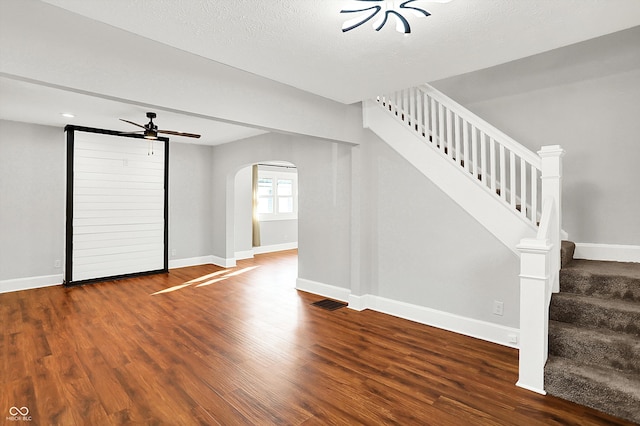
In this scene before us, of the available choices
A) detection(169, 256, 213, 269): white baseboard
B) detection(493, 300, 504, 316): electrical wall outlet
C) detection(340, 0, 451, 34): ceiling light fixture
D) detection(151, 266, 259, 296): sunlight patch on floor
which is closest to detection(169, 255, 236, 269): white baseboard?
detection(169, 256, 213, 269): white baseboard

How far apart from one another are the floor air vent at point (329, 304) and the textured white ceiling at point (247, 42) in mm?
2536

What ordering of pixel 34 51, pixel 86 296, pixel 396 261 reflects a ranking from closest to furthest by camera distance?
pixel 34 51 → pixel 396 261 → pixel 86 296

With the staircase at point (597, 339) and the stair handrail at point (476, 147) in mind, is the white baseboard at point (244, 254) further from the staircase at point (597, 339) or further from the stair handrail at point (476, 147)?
the staircase at point (597, 339)

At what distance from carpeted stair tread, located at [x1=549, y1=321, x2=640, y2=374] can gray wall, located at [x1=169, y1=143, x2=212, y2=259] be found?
6.49 meters

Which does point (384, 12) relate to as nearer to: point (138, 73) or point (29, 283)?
point (138, 73)

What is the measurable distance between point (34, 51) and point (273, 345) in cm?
294

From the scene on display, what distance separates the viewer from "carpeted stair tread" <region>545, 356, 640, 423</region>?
2.16 metres

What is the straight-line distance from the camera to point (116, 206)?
20.1 ft

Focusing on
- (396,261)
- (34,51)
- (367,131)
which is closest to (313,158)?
(367,131)

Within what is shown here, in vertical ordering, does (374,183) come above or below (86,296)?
above

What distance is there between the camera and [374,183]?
4.44 meters

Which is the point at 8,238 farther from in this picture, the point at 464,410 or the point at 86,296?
the point at 464,410

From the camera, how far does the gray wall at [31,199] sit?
5242 mm

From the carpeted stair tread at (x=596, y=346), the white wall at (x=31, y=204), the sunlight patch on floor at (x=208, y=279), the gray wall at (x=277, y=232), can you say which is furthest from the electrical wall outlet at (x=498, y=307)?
the gray wall at (x=277, y=232)
